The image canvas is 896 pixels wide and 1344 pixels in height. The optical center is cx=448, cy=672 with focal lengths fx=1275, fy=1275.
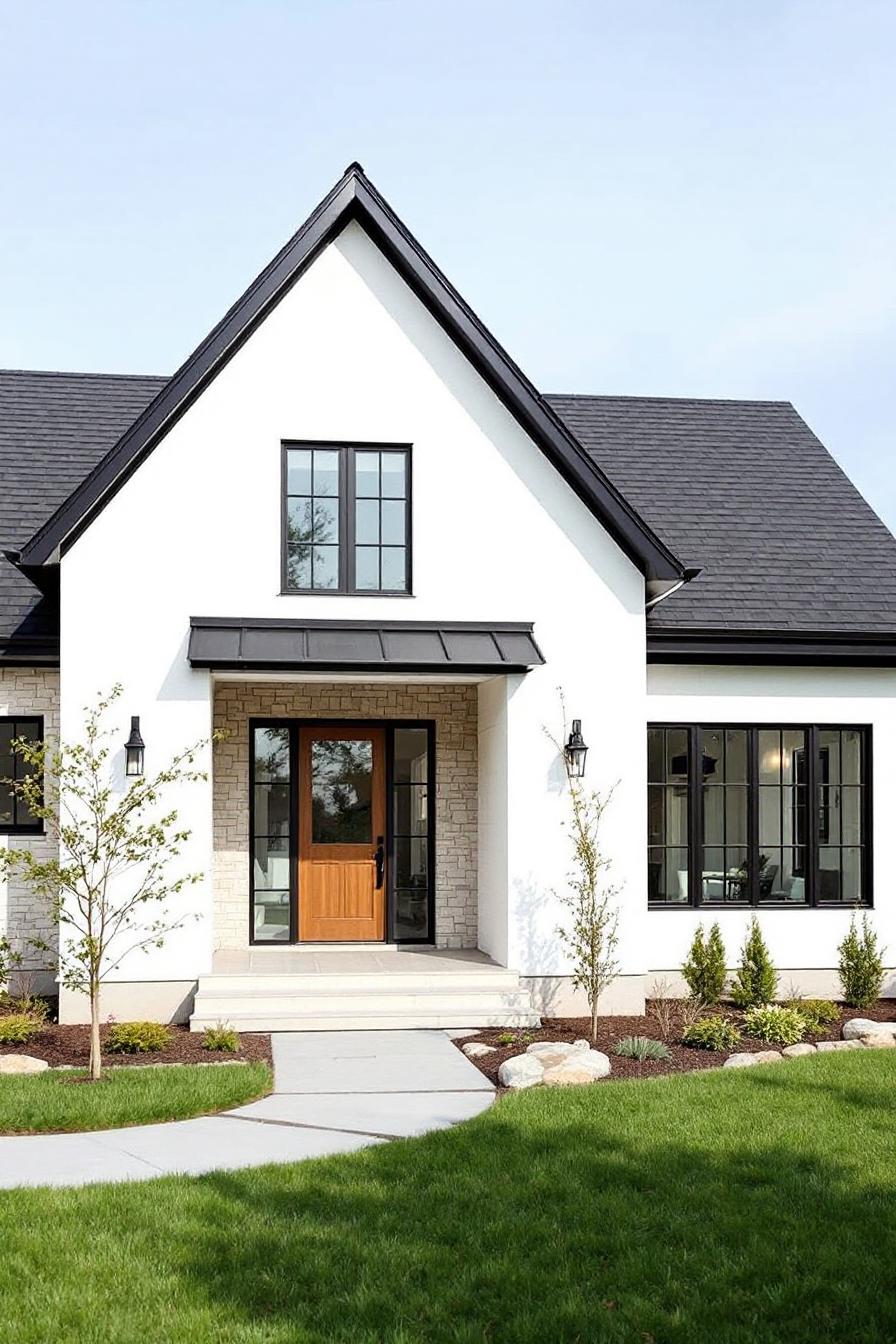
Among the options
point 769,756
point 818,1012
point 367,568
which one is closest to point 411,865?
point 367,568

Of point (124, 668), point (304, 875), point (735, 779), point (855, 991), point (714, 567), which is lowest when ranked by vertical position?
point (855, 991)

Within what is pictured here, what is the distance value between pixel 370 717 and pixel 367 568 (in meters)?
2.12

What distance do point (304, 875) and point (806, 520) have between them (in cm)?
783

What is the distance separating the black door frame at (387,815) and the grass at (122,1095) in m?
4.51

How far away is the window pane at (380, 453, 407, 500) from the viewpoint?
1355 centimetres

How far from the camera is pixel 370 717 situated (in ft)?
48.7

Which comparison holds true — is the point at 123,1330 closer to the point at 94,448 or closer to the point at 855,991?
the point at 855,991

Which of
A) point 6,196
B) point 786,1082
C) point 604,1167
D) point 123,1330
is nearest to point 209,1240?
point 123,1330

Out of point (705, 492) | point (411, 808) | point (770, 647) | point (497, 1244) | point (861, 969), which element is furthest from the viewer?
point (705, 492)

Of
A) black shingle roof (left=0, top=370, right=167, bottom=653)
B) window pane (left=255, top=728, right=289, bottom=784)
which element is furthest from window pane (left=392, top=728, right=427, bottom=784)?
black shingle roof (left=0, top=370, right=167, bottom=653)

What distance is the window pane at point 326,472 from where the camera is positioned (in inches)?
527

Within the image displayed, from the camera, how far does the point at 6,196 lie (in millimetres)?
19219

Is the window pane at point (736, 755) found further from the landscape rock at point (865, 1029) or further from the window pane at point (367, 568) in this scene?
the window pane at point (367, 568)

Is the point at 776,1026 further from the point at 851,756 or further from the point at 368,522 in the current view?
the point at 368,522
